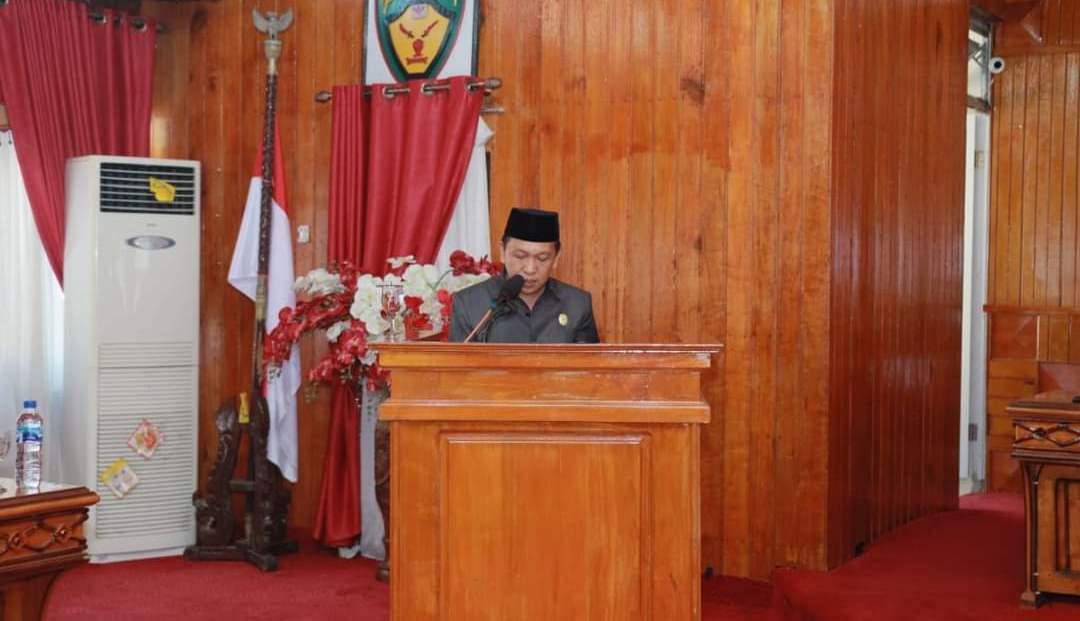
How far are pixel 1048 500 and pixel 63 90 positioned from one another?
4.21 m

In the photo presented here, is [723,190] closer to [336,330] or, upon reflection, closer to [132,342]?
[336,330]

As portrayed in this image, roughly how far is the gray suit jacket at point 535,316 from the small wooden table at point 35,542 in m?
1.18

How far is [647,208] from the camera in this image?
5.16 m

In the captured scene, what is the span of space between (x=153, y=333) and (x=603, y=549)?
348cm

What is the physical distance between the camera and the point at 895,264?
552 cm

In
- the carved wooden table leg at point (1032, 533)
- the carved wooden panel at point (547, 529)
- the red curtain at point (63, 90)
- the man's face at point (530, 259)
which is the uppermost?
the red curtain at point (63, 90)

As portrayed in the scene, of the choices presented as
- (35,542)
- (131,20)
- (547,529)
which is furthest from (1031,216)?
(35,542)

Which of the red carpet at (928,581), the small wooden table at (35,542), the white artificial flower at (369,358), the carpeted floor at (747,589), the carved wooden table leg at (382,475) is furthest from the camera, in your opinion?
the carved wooden table leg at (382,475)

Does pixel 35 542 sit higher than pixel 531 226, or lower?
lower

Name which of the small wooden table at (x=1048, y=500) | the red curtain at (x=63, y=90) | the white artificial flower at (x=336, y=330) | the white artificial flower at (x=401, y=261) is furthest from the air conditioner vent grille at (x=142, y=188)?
the small wooden table at (x=1048, y=500)

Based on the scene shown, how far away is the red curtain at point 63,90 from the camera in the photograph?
5.39 metres

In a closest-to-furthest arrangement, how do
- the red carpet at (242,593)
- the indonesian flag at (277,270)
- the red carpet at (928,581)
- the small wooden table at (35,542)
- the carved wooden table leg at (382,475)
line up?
the small wooden table at (35,542)
the red carpet at (928,581)
the red carpet at (242,593)
the carved wooden table leg at (382,475)
the indonesian flag at (277,270)

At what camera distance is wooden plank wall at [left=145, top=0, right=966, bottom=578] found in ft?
16.0

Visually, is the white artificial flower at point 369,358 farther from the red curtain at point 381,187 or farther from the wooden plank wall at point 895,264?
the wooden plank wall at point 895,264
